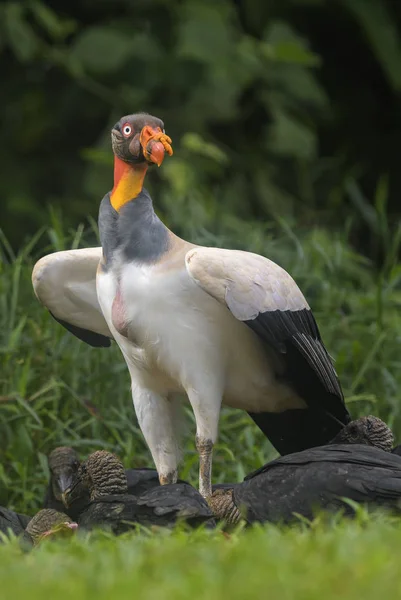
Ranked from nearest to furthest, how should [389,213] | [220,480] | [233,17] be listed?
[220,480], [233,17], [389,213]

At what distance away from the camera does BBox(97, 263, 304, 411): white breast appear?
4629 mm

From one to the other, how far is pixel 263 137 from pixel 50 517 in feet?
16.6

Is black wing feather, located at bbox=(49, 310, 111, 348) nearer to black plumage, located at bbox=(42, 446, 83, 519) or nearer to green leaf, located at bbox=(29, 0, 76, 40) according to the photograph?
black plumage, located at bbox=(42, 446, 83, 519)

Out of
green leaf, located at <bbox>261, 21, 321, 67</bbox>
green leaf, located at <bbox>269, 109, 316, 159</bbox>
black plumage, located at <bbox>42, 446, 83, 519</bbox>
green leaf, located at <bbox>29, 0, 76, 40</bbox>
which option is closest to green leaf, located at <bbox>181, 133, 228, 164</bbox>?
green leaf, located at <bbox>269, 109, 316, 159</bbox>

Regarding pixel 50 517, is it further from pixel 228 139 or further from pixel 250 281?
pixel 228 139

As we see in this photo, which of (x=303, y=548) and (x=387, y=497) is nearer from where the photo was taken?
(x=303, y=548)

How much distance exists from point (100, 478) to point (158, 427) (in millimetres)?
362

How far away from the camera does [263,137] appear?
9.38 m

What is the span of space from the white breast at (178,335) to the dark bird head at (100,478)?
1.13 feet

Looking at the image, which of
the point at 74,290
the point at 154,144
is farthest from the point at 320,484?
the point at 74,290

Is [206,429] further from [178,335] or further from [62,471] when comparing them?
[62,471]

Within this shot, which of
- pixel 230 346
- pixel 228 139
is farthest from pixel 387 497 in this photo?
pixel 228 139

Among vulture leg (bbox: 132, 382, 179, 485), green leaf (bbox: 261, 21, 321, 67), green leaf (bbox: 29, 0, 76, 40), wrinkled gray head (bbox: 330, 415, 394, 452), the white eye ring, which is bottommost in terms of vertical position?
green leaf (bbox: 29, 0, 76, 40)

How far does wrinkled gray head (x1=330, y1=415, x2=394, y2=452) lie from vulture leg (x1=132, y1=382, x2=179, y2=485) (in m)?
0.64
